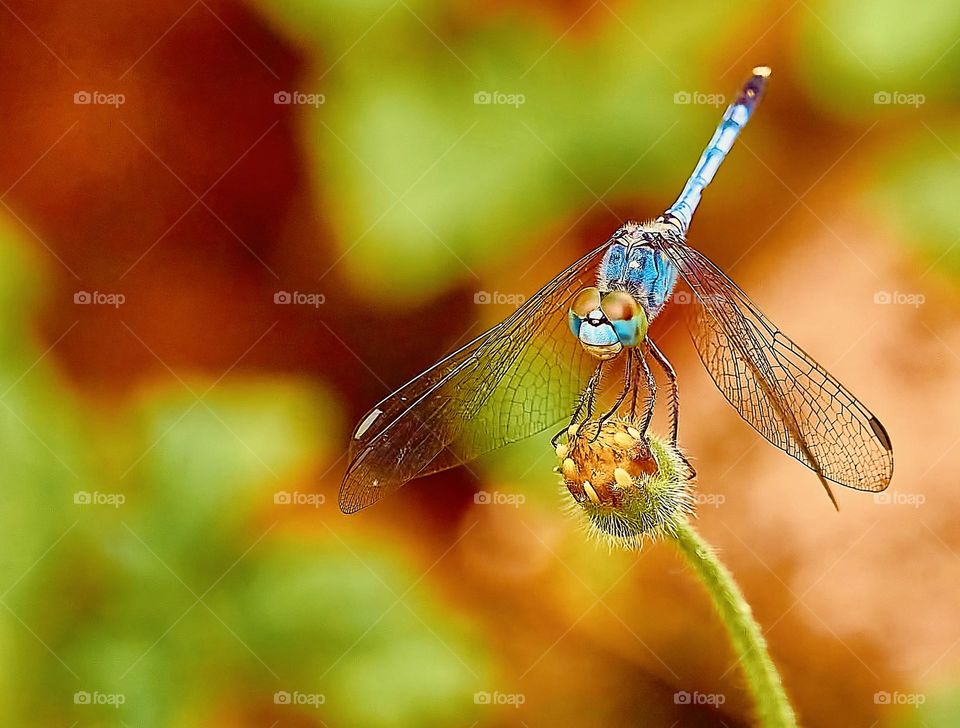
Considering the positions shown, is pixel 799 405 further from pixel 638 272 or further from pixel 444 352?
pixel 444 352

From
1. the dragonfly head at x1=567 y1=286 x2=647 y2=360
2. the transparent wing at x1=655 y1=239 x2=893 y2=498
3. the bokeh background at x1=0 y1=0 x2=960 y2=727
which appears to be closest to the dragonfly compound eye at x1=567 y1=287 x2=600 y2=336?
the dragonfly head at x1=567 y1=286 x2=647 y2=360

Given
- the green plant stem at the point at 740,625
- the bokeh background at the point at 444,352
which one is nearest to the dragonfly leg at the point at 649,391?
the green plant stem at the point at 740,625

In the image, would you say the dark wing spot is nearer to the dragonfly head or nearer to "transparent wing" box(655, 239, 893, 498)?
"transparent wing" box(655, 239, 893, 498)

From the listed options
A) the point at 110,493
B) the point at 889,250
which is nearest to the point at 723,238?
the point at 889,250

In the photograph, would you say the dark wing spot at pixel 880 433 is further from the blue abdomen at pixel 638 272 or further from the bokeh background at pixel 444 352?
the bokeh background at pixel 444 352

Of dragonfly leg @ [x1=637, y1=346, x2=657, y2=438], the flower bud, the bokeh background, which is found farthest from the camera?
the bokeh background

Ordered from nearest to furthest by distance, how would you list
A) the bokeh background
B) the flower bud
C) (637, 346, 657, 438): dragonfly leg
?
the flower bud
(637, 346, 657, 438): dragonfly leg
the bokeh background

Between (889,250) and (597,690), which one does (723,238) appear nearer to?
(889,250)
